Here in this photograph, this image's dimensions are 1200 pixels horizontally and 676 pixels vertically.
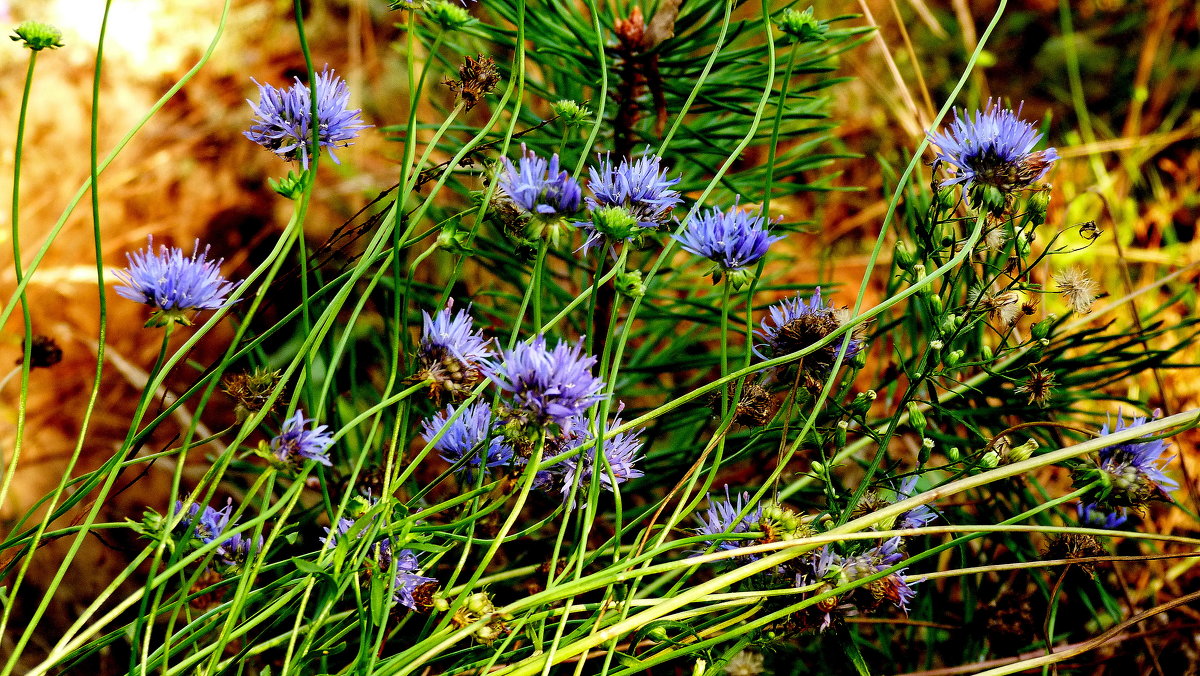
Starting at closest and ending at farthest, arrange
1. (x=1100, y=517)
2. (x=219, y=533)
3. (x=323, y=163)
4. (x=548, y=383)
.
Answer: (x=548, y=383), (x=219, y=533), (x=1100, y=517), (x=323, y=163)

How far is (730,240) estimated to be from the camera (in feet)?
1.51

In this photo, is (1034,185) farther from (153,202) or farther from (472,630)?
(153,202)

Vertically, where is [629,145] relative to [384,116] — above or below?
below

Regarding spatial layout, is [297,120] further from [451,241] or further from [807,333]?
[807,333]

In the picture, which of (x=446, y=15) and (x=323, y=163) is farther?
(x=323, y=163)

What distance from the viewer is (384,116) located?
4.51ft

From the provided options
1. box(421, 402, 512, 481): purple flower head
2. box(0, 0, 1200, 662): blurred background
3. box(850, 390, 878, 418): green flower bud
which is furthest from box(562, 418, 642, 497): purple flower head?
box(0, 0, 1200, 662): blurred background

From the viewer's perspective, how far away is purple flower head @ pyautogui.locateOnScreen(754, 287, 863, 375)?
19.8 inches

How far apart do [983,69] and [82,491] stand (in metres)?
1.50

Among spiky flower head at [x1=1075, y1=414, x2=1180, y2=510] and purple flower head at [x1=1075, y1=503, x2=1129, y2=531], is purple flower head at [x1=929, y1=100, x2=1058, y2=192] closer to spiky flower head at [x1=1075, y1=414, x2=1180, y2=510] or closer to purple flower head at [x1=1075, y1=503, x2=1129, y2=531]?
spiky flower head at [x1=1075, y1=414, x2=1180, y2=510]

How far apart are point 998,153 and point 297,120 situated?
1.41 ft

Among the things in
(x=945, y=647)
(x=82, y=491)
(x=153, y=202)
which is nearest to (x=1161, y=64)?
(x=945, y=647)

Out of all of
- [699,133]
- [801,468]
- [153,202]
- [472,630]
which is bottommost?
[472,630]

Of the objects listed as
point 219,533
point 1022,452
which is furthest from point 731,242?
point 219,533
